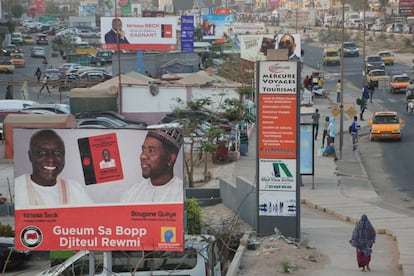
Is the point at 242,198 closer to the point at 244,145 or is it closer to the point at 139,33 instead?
the point at 244,145

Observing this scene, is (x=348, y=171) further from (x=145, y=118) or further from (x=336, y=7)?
(x=336, y=7)

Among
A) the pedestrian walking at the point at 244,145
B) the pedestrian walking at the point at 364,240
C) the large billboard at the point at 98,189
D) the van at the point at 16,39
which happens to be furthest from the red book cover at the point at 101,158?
the van at the point at 16,39

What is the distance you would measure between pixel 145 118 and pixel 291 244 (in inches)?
855

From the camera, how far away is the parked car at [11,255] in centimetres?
1695

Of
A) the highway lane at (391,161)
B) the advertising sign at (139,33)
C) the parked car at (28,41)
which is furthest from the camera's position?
the parked car at (28,41)

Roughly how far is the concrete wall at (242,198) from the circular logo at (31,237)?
6.14 meters

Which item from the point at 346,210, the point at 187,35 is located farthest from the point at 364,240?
the point at 187,35

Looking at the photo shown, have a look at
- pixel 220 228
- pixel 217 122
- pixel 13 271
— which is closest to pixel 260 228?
pixel 220 228

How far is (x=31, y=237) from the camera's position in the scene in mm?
11555

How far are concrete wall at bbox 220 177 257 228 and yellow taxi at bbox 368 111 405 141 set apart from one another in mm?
14696

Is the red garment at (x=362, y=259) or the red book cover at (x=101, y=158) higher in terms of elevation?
the red book cover at (x=101, y=158)

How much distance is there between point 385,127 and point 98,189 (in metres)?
25.2

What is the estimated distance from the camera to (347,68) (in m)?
71.6

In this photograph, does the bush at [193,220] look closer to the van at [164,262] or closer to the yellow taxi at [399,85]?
the van at [164,262]
